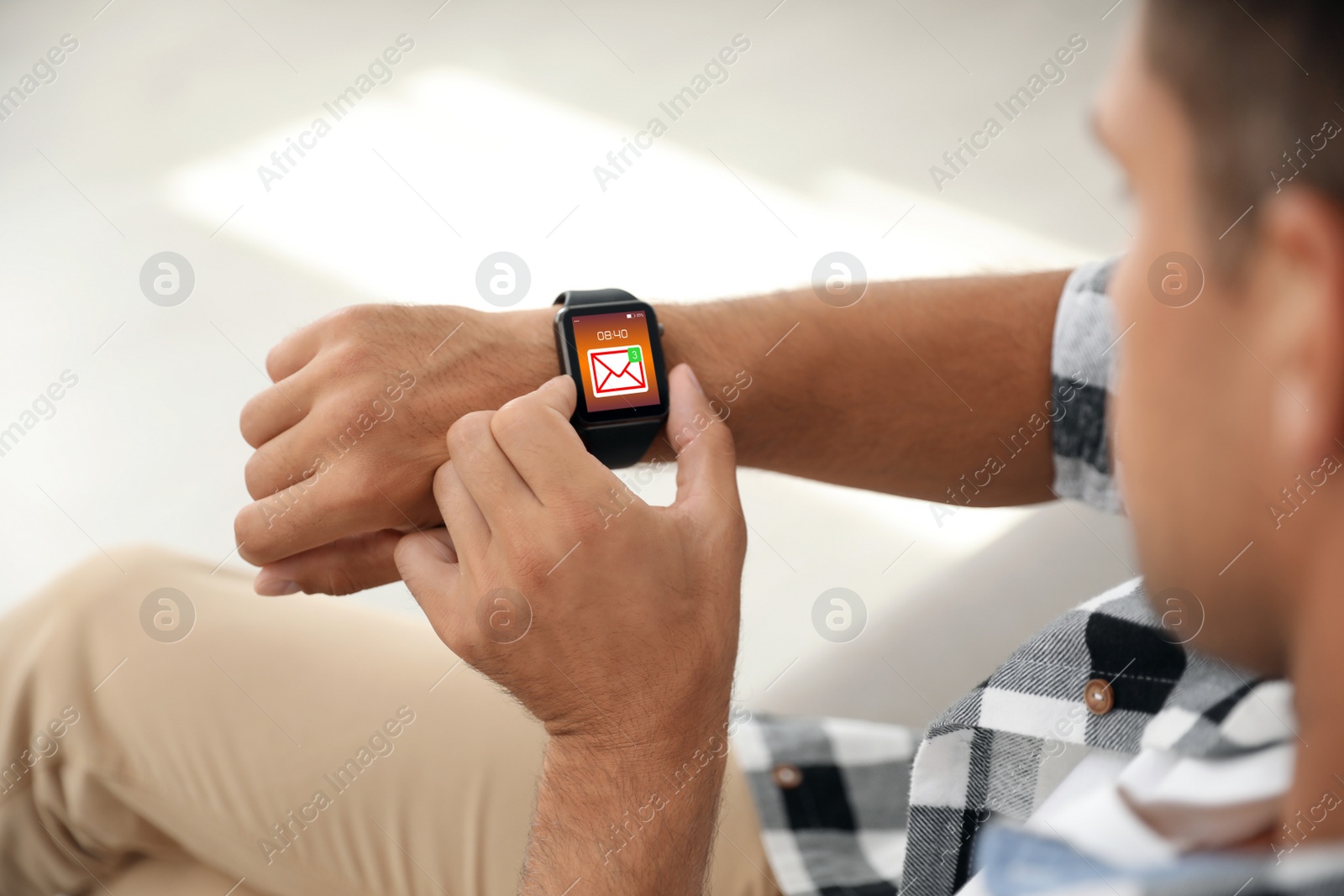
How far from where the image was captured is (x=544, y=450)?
789 millimetres

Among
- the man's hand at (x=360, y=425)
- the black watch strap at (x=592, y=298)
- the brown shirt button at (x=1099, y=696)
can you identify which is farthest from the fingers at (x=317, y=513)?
the brown shirt button at (x=1099, y=696)

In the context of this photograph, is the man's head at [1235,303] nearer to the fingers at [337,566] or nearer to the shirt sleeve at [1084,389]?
the shirt sleeve at [1084,389]

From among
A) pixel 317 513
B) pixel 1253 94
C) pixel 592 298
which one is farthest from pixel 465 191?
pixel 1253 94

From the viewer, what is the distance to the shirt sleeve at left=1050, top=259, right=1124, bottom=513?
3.27 feet

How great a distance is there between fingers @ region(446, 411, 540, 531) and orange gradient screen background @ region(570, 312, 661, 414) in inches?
6.5

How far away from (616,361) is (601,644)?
0.31 m

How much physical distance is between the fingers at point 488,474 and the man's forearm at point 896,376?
29 centimetres

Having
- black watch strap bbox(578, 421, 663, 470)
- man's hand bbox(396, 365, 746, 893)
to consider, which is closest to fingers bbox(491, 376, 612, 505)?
man's hand bbox(396, 365, 746, 893)

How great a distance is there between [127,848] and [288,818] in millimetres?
178

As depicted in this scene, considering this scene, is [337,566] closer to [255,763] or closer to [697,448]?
[255,763]

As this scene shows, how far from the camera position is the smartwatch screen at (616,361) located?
3.17 ft

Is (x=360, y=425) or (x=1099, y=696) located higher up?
(x=360, y=425)

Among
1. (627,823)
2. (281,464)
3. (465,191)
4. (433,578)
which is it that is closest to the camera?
(627,823)

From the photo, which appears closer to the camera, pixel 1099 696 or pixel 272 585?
pixel 1099 696
